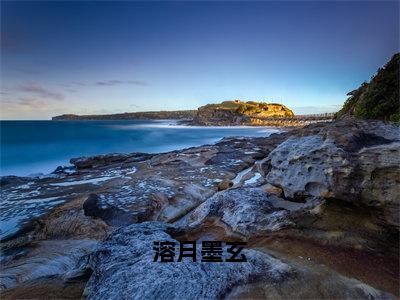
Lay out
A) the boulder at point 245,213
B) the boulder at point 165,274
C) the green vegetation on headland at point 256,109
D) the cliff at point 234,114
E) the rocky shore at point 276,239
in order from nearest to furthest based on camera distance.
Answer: the boulder at point 165,274, the rocky shore at point 276,239, the boulder at point 245,213, the cliff at point 234,114, the green vegetation on headland at point 256,109

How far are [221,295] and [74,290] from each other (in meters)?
2.54

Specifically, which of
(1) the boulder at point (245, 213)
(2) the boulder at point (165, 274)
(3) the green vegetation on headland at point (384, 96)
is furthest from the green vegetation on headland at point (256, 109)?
(2) the boulder at point (165, 274)

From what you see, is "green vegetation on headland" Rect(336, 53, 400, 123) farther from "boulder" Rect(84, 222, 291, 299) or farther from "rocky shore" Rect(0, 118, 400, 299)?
"boulder" Rect(84, 222, 291, 299)

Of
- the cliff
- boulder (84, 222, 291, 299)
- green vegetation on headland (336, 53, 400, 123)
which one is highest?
green vegetation on headland (336, 53, 400, 123)

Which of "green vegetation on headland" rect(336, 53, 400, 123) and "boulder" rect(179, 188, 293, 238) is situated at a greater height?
"green vegetation on headland" rect(336, 53, 400, 123)

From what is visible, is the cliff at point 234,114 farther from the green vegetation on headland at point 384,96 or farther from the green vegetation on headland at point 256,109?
the green vegetation on headland at point 384,96

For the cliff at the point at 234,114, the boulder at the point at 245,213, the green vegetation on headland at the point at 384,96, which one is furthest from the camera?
the cliff at the point at 234,114

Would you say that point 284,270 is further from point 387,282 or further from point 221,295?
point 387,282

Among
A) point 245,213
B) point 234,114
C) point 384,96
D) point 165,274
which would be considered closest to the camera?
point 165,274

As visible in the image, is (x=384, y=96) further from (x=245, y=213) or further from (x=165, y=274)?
(x=165, y=274)

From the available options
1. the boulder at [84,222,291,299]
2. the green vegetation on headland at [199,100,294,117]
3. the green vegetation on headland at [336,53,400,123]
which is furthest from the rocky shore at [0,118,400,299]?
the green vegetation on headland at [199,100,294,117]

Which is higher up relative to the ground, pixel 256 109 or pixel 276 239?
pixel 276 239

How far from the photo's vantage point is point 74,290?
16.0 ft

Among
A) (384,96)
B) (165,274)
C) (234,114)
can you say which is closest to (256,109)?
(234,114)
